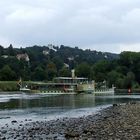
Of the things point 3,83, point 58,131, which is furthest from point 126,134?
point 3,83

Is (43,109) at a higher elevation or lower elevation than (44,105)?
lower

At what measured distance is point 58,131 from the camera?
35.0m

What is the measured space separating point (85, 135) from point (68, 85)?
5212 inches

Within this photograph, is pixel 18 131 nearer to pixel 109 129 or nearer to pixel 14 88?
pixel 109 129

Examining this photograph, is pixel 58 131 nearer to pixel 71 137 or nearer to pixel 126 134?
pixel 71 137

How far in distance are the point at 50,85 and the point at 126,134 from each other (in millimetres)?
130341

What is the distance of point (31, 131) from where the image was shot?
3528 centimetres

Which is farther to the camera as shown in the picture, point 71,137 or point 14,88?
point 14,88

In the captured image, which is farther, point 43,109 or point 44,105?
point 44,105

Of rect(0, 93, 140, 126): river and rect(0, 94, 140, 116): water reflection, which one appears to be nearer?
rect(0, 93, 140, 126): river

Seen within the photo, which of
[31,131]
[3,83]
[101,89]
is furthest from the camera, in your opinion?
[3,83]

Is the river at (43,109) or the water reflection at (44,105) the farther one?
the water reflection at (44,105)

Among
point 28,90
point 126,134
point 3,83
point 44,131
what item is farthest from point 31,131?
point 3,83

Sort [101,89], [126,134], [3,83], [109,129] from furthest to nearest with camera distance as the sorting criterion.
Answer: [3,83] → [101,89] → [109,129] → [126,134]
